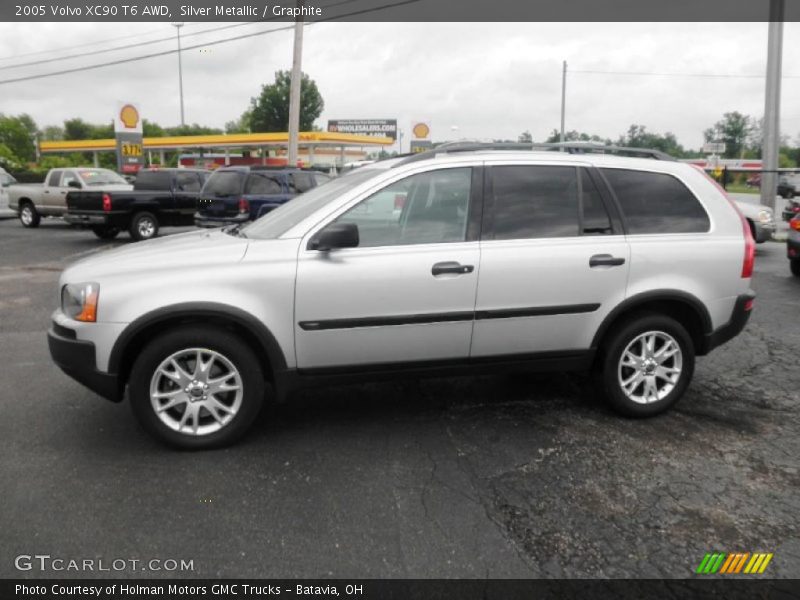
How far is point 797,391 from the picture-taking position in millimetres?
5188

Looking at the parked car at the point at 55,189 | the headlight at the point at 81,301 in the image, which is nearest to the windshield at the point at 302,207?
the headlight at the point at 81,301

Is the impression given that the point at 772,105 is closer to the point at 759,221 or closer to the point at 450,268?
the point at 759,221

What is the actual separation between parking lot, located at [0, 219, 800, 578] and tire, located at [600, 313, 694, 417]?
13 cm

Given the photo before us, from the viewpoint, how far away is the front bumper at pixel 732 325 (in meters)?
4.68

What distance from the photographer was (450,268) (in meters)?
4.09

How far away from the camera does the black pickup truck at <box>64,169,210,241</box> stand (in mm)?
15242

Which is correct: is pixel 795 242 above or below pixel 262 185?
below

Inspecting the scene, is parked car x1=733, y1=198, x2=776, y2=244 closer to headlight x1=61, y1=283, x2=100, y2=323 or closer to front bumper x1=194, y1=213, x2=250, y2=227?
front bumper x1=194, y1=213, x2=250, y2=227

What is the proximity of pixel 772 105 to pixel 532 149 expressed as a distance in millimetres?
15394

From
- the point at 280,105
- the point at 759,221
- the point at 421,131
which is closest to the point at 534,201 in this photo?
the point at 759,221

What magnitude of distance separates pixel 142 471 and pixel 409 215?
7.22 ft

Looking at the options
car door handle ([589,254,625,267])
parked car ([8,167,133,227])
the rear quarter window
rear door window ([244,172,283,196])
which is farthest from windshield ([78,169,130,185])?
car door handle ([589,254,625,267])

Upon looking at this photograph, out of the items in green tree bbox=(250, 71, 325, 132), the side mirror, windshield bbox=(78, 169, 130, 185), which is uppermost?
green tree bbox=(250, 71, 325, 132)

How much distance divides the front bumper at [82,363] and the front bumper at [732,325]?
12.8 ft
